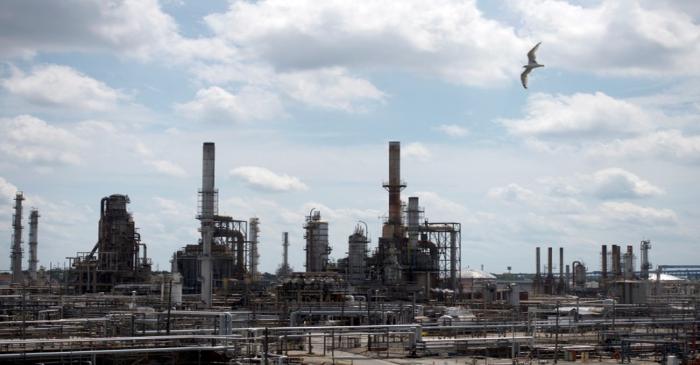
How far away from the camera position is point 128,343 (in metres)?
34.8

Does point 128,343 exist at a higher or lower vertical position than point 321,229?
lower

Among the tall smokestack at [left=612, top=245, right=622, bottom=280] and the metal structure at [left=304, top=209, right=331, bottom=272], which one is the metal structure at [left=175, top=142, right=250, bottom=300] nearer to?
the metal structure at [left=304, top=209, right=331, bottom=272]

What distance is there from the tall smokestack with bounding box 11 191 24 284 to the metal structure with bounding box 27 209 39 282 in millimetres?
1160

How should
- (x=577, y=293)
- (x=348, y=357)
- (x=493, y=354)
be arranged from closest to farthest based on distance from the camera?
(x=348, y=357)
(x=493, y=354)
(x=577, y=293)

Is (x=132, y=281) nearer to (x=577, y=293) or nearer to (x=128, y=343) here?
(x=128, y=343)

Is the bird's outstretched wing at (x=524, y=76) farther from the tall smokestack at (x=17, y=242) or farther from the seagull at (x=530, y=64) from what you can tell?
the tall smokestack at (x=17, y=242)

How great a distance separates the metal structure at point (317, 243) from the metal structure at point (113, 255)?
14129 millimetres

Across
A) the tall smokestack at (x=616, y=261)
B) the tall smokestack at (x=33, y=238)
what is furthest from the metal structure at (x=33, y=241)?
the tall smokestack at (x=616, y=261)

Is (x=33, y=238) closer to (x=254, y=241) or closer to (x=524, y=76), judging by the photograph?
(x=254, y=241)

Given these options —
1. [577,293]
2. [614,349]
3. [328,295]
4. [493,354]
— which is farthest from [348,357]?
[577,293]

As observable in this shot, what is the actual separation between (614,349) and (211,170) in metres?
37.8

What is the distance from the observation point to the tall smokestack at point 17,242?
97188 mm

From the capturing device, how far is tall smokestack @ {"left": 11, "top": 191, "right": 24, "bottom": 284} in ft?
319

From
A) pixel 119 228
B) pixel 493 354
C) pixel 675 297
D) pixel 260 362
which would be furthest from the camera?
pixel 675 297
